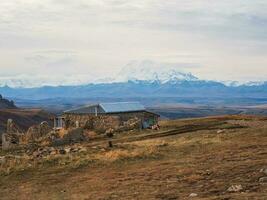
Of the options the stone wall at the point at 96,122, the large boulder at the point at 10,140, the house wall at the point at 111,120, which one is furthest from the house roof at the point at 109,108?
the large boulder at the point at 10,140

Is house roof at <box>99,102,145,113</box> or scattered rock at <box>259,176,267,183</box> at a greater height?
house roof at <box>99,102,145,113</box>

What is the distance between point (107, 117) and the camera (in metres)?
64.6

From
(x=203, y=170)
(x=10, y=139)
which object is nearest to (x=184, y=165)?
(x=203, y=170)

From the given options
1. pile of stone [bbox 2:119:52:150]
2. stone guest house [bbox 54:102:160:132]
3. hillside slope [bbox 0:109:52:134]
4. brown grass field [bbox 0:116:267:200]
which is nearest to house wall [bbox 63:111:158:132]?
stone guest house [bbox 54:102:160:132]

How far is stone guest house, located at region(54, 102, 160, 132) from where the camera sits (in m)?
63.4

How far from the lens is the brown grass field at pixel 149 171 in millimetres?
22281

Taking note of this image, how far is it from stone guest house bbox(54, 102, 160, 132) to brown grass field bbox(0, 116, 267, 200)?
958 inches

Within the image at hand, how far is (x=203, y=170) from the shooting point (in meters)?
25.8

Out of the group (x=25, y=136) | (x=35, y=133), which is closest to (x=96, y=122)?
(x=35, y=133)

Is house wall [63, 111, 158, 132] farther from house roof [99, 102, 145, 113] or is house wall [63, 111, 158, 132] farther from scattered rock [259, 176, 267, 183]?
scattered rock [259, 176, 267, 183]

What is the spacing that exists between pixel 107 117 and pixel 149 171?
123 ft

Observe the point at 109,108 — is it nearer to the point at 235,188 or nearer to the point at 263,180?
the point at 263,180

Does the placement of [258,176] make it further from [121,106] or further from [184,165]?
[121,106]

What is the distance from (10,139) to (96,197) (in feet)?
116
